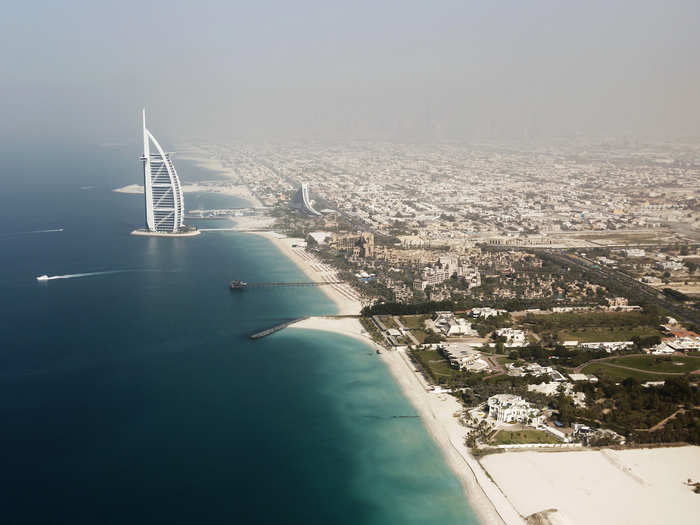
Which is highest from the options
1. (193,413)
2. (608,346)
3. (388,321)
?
(608,346)

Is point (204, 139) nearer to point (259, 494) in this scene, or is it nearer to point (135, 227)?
point (135, 227)

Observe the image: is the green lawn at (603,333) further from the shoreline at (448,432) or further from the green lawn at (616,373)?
the shoreline at (448,432)

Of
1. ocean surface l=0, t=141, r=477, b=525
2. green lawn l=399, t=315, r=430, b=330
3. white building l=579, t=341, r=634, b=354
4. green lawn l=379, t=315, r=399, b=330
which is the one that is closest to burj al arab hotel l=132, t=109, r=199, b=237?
ocean surface l=0, t=141, r=477, b=525

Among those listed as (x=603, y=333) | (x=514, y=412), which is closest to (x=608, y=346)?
(x=603, y=333)

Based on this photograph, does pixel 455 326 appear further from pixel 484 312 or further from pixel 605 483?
pixel 605 483

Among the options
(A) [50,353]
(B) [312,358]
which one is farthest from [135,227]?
(B) [312,358]

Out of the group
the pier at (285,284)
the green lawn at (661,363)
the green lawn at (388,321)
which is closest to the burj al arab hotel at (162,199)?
the pier at (285,284)

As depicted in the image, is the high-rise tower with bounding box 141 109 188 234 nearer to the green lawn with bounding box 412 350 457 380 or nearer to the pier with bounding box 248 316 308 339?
the pier with bounding box 248 316 308 339

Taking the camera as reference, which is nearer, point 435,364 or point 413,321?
point 435,364
